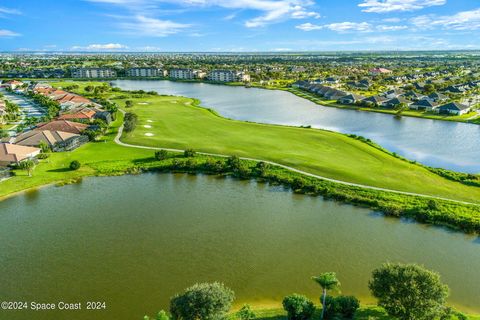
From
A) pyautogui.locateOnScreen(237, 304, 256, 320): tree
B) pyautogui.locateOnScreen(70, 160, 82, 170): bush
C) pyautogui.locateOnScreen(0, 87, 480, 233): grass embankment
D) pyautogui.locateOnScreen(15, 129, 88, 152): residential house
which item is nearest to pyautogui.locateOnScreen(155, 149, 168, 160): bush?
pyautogui.locateOnScreen(0, 87, 480, 233): grass embankment

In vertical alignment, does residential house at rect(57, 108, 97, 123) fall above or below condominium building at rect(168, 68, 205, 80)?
below

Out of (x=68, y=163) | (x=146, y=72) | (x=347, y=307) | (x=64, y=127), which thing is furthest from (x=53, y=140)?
(x=146, y=72)

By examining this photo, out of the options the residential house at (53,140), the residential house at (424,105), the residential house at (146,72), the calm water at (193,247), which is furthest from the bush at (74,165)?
the residential house at (146,72)

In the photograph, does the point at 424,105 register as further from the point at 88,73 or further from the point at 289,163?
the point at 88,73

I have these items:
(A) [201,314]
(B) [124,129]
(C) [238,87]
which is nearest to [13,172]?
(B) [124,129]

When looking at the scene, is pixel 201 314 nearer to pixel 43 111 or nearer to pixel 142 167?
pixel 142 167

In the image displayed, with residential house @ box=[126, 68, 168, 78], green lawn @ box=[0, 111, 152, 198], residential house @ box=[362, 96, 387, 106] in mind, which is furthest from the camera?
residential house @ box=[126, 68, 168, 78]

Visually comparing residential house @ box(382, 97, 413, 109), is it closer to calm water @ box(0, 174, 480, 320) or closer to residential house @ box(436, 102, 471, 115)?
residential house @ box(436, 102, 471, 115)
